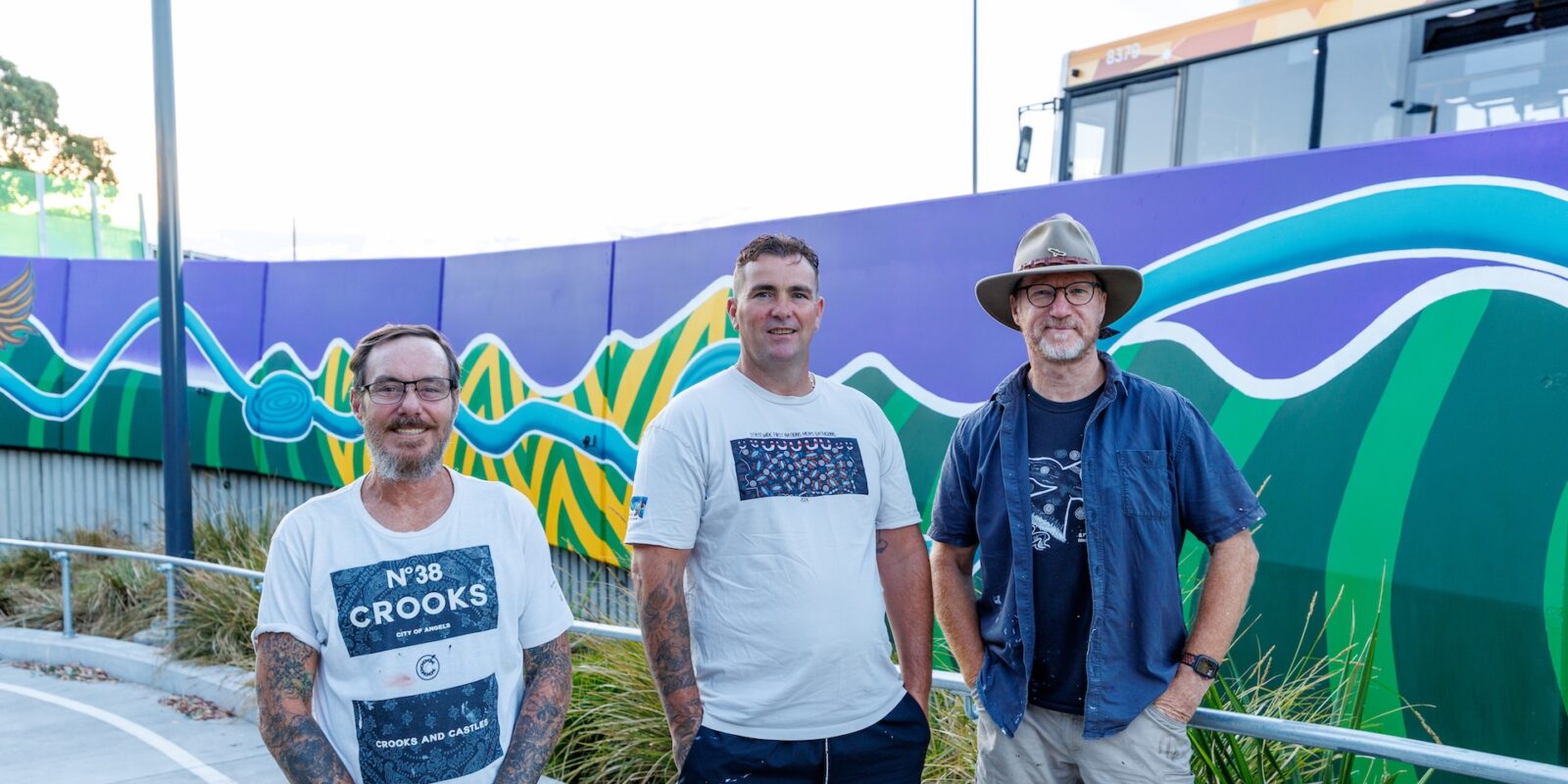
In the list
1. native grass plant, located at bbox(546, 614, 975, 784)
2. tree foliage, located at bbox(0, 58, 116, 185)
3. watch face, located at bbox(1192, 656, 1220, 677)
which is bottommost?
native grass plant, located at bbox(546, 614, 975, 784)

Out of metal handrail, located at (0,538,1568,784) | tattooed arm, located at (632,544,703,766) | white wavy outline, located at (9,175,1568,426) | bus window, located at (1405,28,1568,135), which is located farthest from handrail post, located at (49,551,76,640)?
bus window, located at (1405,28,1568,135)

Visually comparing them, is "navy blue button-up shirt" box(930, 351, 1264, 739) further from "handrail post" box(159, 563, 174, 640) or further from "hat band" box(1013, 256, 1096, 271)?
"handrail post" box(159, 563, 174, 640)

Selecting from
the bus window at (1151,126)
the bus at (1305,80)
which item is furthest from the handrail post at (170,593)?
the bus window at (1151,126)

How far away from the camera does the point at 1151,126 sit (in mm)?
9297

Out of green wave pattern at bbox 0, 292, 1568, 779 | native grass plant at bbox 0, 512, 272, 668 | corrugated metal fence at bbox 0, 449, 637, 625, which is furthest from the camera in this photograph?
corrugated metal fence at bbox 0, 449, 637, 625

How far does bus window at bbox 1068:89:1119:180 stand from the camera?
9.70 metres

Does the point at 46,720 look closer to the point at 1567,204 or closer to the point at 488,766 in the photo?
the point at 488,766

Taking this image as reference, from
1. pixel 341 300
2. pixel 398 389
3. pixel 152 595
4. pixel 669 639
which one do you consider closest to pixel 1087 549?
pixel 669 639

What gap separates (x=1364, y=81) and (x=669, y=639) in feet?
24.0

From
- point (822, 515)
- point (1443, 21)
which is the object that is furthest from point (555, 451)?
point (1443, 21)

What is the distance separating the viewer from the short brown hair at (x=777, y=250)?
283cm

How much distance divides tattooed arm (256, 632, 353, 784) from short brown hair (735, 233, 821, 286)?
4.48 feet

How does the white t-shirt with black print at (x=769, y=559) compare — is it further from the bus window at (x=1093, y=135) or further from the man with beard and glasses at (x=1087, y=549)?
the bus window at (x=1093, y=135)

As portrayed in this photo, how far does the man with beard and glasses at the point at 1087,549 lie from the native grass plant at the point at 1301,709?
0.73 m
